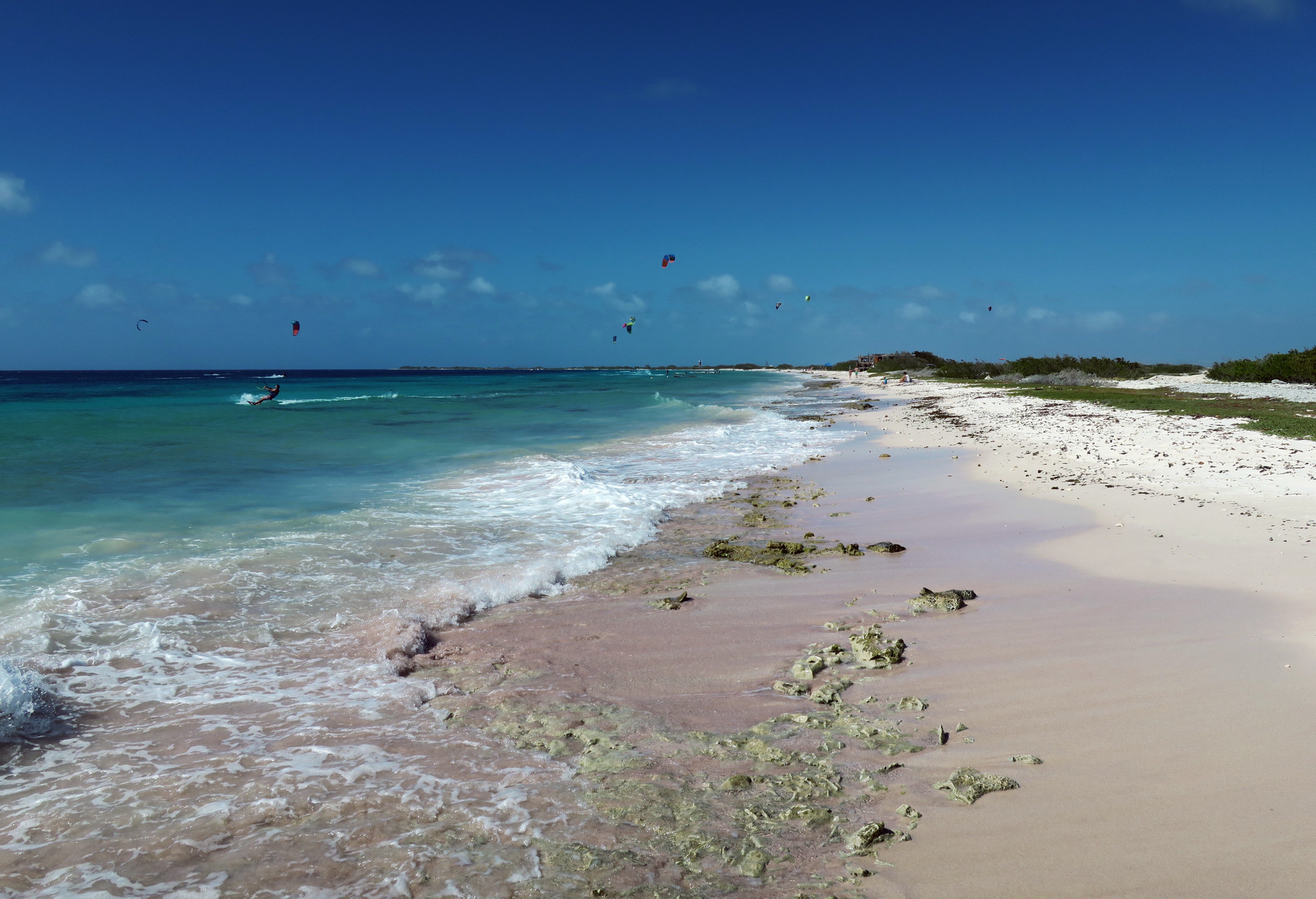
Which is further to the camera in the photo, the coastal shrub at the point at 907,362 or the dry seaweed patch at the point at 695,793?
the coastal shrub at the point at 907,362

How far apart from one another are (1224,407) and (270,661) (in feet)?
97.4

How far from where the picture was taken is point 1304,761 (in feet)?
12.3

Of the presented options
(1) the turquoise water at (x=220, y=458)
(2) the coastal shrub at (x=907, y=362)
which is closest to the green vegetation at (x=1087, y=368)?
(2) the coastal shrub at (x=907, y=362)

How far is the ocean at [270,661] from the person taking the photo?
3393mm

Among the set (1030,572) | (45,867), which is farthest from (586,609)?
(1030,572)

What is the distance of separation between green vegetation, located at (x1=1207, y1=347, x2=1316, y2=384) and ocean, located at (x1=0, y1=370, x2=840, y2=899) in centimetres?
3965

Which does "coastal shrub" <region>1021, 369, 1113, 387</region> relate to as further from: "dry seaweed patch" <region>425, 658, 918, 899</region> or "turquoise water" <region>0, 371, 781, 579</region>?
"dry seaweed patch" <region>425, 658, 918, 899</region>

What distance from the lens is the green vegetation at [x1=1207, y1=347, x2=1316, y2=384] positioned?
36.8 m

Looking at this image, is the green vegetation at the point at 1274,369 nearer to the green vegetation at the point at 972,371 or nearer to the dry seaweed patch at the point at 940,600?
the green vegetation at the point at 972,371

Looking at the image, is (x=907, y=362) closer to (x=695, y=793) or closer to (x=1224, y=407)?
(x=1224, y=407)

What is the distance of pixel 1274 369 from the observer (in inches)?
1591

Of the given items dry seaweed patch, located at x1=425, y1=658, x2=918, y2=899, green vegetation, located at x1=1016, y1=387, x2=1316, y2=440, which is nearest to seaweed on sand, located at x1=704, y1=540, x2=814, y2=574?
dry seaweed patch, located at x1=425, y1=658, x2=918, y2=899

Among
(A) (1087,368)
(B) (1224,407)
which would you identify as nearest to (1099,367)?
(A) (1087,368)

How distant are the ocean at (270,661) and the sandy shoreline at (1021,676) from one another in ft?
2.32
